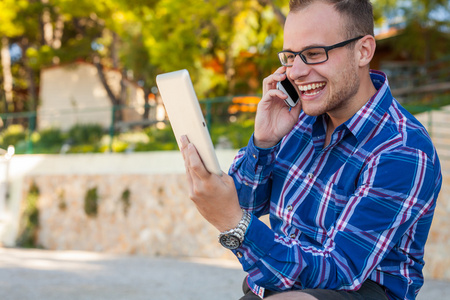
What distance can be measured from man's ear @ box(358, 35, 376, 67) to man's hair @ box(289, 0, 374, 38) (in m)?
0.03

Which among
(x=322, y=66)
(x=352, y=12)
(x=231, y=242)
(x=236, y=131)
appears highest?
(x=352, y=12)

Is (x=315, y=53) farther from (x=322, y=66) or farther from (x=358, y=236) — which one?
(x=358, y=236)

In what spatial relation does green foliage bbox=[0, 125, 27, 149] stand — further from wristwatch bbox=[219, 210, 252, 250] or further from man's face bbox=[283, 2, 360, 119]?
wristwatch bbox=[219, 210, 252, 250]

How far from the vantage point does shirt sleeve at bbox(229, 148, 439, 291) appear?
1.62 meters

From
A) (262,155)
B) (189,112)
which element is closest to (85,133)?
(262,155)

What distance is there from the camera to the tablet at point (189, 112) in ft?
5.08

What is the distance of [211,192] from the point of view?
1573 mm

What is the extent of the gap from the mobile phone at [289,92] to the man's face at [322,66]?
0.39ft

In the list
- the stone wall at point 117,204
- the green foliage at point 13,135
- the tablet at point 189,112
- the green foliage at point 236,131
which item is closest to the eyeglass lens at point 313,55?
the tablet at point 189,112

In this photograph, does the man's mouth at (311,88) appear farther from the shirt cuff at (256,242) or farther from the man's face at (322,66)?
the shirt cuff at (256,242)

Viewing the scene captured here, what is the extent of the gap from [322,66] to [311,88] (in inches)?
3.9

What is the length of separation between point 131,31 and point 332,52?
1538cm

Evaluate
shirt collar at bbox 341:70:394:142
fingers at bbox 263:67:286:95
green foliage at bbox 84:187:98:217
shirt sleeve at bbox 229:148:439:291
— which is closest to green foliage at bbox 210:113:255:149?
green foliage at bbox 84:187:98:217

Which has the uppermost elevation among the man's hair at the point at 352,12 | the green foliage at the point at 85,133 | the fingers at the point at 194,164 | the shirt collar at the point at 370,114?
the man's hair at the point at 352,12
